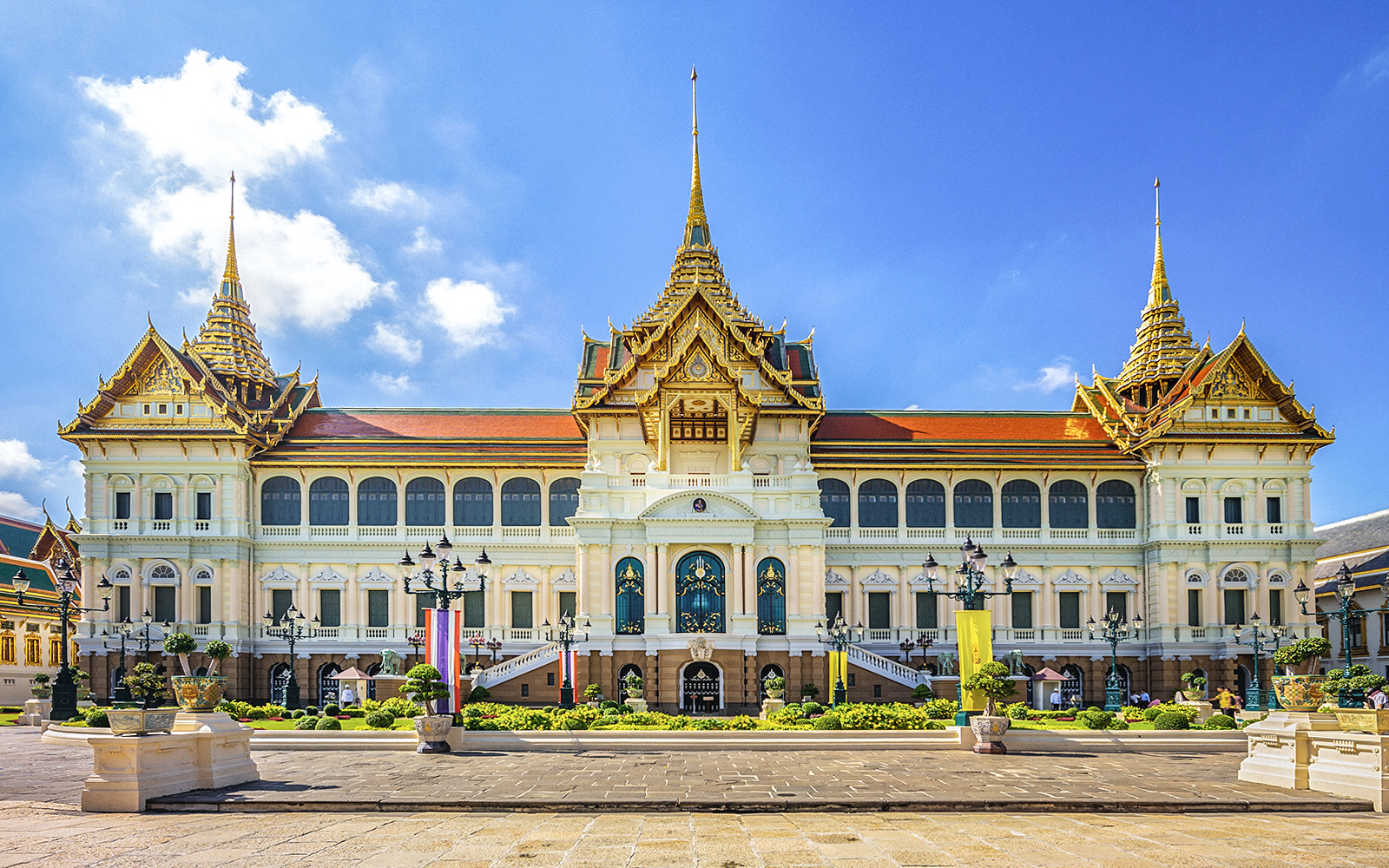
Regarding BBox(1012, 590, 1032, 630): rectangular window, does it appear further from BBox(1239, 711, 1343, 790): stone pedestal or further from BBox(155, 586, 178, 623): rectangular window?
BBox(155, 586, 178, 623): rectangular window

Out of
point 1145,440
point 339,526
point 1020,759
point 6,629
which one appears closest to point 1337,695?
point 1020,759

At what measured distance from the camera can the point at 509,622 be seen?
47.2m

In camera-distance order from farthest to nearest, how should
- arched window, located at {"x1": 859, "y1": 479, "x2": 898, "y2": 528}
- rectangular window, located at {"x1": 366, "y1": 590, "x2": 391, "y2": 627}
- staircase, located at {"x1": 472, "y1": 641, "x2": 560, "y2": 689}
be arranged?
1. arched window, located at {"x1": 859, "y1": 479, "x2": 898, "y2": 528}
2. rectangular window, located at {"x1": 366, "y1": 590, "x2": 391, "y2": 627}
3. staircase, located at {"x1": 472, "y1": 641, "x2": 560, "y2": 689}

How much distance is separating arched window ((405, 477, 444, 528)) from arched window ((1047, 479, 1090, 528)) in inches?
1092

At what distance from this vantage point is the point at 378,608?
47281 mm

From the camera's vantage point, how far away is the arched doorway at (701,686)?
1564 inches

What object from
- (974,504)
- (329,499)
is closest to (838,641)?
(974,504)

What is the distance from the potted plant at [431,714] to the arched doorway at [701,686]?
14574 mm

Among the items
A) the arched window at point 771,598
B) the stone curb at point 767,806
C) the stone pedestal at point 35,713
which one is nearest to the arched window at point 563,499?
the arched window at point 771,598

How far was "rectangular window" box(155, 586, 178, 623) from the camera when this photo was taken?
45.8 meters

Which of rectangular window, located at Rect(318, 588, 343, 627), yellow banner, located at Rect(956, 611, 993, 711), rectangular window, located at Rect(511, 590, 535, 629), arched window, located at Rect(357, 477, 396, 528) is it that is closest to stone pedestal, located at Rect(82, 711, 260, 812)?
yellow banner, located at Rect(956, 611, 993, 711)

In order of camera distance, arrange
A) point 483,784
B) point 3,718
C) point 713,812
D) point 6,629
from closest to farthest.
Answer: point 713,812 < point 483,784 < point 3,718 < point 6,629

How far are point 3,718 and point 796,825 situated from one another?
3521cm

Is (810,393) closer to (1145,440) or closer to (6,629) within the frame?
(1145,440)
